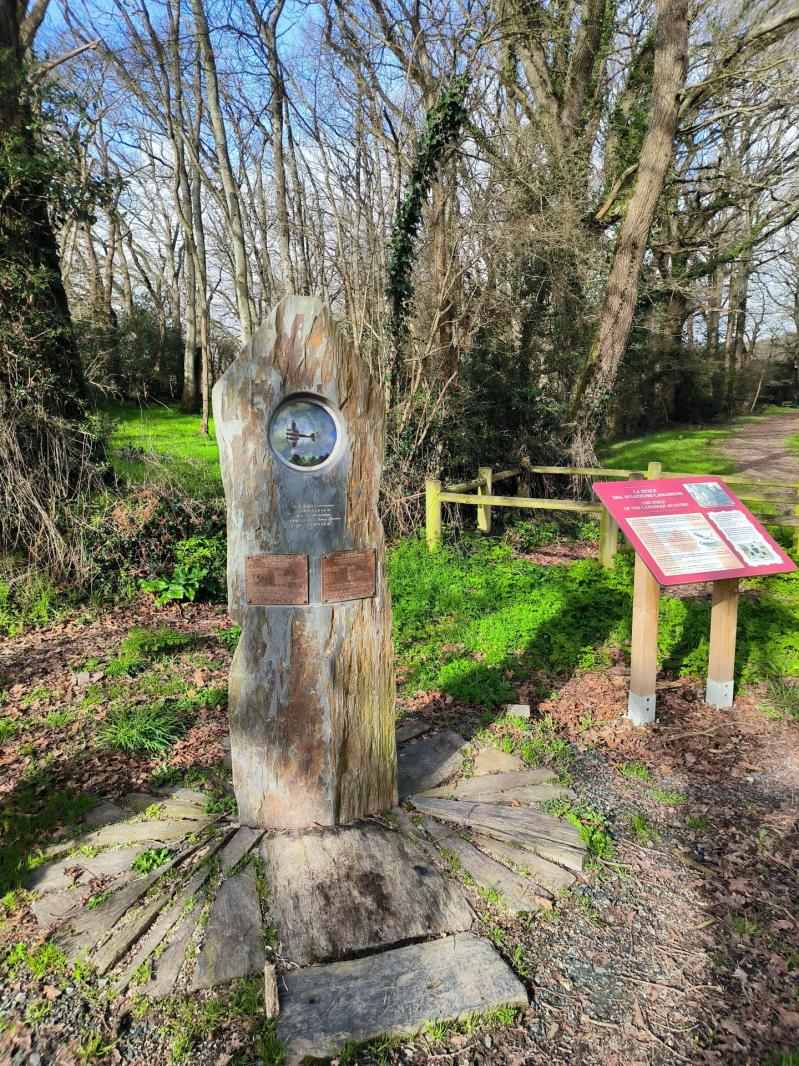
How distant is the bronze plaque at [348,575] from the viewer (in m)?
2.92

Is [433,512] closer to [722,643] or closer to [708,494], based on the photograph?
[708,494]

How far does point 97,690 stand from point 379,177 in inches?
296

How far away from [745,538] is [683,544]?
1.77 feet

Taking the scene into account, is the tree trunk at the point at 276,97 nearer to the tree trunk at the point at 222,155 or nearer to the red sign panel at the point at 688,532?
the tree trunk at the point at 222,155

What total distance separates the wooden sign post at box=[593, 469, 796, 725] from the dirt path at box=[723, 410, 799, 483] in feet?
29.8

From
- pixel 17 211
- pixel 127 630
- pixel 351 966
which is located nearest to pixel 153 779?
pixel 351 966

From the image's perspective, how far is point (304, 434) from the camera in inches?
113

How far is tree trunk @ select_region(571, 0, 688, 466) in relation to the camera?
945 cm

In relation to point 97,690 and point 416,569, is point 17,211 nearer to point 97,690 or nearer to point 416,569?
point 97,690

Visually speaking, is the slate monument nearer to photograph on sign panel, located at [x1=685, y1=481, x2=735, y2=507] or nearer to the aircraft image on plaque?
the aircraft image on plaque

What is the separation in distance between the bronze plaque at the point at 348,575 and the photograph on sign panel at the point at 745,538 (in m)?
2.56

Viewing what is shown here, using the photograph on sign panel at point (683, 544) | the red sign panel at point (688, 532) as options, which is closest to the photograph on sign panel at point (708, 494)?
the red sign panel at point (688, 532)

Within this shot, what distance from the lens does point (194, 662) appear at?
217 inches

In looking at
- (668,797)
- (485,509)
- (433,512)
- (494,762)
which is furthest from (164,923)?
(485,509)
